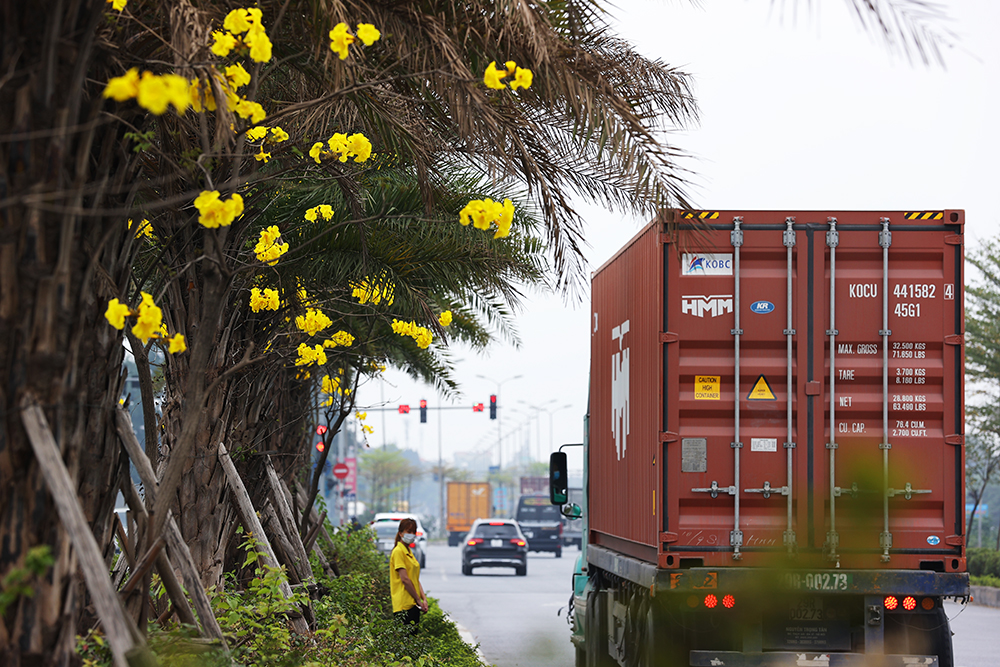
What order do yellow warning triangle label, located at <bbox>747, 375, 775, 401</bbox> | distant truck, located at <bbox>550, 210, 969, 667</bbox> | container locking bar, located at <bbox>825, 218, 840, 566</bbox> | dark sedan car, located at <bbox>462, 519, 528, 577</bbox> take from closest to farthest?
container locking bar, located at <bbox>825, 218, 840, 566</bbox> < distant truck, located at <bbox>550, 210, 969, 667</bbox> < yellow warning triangle label, located at <bbox>747, 375, 775, 401</bbox> < dark sedan car, located at <bbox>462, 519, 528, 577</bbox>

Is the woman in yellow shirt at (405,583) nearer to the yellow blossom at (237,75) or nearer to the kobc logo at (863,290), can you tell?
the kobc logo at (863,290)

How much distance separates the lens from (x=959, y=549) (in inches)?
301

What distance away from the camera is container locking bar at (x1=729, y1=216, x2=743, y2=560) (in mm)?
7547

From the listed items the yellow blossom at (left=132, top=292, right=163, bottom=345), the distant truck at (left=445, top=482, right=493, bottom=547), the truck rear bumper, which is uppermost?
the yellow blossom at (left=132, top=292, right=163, bottom=345)

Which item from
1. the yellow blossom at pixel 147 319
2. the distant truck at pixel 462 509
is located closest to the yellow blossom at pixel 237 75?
the yellow blossom at pixel 147 319

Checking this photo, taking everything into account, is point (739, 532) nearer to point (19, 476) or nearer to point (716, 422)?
point (716, 422)

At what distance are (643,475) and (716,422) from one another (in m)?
0.79

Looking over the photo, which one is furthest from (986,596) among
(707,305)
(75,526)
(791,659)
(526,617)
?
(75,526)

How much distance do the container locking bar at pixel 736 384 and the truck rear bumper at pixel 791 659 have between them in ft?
1.99

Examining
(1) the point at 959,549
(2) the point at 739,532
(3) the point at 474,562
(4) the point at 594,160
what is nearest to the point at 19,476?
(4) the point at 594,160

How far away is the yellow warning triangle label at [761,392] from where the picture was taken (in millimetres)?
7691

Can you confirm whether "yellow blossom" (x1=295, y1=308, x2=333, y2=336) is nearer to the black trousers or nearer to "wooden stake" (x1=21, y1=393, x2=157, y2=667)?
the black trousers

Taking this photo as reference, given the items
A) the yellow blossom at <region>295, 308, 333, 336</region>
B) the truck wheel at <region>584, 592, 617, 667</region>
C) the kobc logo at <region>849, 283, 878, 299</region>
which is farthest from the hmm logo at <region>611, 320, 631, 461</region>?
the yellow blossom at <region>295, 308, 333, 336</region>

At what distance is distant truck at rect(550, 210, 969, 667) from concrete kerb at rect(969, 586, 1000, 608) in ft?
51.6
